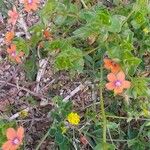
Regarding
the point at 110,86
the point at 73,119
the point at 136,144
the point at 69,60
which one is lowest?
the point at 136,144

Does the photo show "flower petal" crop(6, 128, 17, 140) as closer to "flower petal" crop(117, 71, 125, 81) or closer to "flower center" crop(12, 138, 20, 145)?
"flower center" crop(12, 138, 20, 145)

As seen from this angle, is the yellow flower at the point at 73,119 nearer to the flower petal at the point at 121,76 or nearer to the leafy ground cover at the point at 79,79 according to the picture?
the leafy ground cover at the point at 79,79

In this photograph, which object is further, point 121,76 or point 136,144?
point 136,144

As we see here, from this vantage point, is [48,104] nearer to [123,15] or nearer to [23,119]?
[23,119]

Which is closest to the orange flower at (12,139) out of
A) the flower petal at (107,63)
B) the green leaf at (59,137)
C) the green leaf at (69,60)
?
the green leaf at (59,137)

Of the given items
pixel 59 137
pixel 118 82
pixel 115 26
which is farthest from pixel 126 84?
pixel 59 137

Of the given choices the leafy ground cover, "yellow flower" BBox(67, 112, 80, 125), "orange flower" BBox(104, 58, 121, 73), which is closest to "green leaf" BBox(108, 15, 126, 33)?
the leafy ground cover

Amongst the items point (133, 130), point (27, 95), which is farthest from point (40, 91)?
point (133, 130)

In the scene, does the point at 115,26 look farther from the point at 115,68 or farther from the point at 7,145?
the point at 7,145
